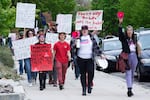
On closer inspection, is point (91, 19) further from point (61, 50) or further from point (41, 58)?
point (41, 58)

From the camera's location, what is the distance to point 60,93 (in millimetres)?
13438

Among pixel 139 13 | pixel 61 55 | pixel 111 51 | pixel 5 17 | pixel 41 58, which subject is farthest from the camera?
pixel 139 13

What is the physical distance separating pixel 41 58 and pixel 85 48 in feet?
6.29

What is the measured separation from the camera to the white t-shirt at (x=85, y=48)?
13109 millimetres

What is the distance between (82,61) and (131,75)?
124 cm

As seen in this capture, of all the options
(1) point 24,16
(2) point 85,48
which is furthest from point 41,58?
(2) point 85,48

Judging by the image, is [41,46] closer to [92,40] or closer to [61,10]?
[92,40]

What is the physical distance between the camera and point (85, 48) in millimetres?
13164

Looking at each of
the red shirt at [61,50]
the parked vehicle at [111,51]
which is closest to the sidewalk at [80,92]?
the red shirt at [61,50]

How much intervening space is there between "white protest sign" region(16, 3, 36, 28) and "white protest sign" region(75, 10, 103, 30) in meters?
1.55

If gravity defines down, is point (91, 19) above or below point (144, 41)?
above

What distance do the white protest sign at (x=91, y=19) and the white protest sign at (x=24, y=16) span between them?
1.55 m

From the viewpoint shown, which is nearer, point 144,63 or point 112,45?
point 144,63

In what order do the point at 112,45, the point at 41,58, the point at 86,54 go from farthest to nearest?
the point at 112,45
the point at 41,58
the point at 86,54
